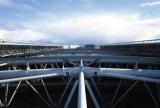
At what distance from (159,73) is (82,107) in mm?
17232

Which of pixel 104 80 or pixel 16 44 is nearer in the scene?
pixel 104 80

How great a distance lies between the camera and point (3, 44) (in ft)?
237

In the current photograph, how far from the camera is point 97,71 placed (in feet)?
87.2

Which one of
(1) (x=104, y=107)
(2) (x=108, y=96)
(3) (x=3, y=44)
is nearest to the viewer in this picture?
(1) (x=104, y=107)

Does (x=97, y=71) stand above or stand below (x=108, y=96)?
above

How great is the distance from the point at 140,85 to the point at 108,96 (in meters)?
4.82

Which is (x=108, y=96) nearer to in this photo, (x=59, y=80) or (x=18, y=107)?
(x=59, y=80)

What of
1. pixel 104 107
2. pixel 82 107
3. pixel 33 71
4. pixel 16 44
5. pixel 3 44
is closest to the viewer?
pixel 82 107

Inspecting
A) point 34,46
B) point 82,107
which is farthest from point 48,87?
point 34,46

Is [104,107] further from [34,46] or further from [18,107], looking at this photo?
[34,46]

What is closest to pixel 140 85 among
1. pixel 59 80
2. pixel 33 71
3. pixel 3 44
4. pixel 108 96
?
pixel 108 96

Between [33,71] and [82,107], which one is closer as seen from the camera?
[82,107]

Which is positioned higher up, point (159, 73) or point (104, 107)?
point (159, 73)

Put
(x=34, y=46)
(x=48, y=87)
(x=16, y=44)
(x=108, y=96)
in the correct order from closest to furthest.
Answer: (x=108, y=96), (x=48, y=87), (x=16, y=44), (x=34, y=46)
